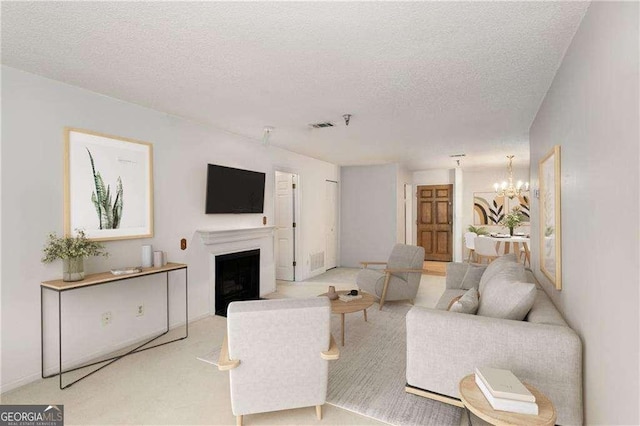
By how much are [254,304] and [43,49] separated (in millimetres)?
2195

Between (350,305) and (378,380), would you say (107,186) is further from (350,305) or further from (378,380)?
(378,380)

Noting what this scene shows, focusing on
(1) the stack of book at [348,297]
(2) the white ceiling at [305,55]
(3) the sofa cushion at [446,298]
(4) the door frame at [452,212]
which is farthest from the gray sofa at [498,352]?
(4) the door frame at [452,212]

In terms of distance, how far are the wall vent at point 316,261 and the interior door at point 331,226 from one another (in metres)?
0.27

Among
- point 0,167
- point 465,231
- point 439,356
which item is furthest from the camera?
point 465,231

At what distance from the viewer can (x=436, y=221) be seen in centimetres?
859

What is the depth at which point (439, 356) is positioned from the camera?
205cm

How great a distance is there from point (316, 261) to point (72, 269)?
15.0 ft

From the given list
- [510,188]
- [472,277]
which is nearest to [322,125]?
[472,277]

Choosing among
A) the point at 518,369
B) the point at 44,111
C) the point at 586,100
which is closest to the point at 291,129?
the point at 44,111

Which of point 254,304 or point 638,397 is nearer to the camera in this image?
point 638,397

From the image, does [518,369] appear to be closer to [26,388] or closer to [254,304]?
[254,304]

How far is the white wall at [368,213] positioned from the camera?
24.1 ft
